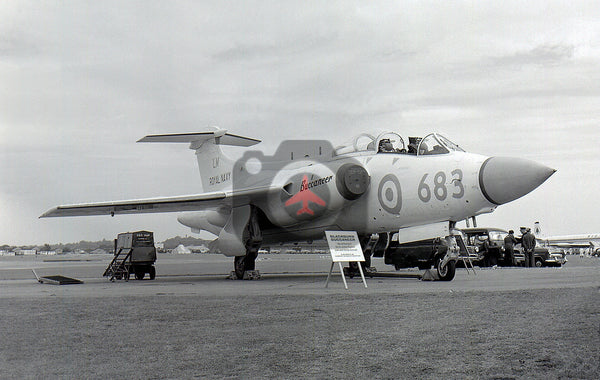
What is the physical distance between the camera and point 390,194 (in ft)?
45.8

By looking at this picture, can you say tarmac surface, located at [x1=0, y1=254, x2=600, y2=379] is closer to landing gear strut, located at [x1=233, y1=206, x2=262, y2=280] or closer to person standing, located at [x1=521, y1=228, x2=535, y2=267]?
landing gear strut, located at [x1=233, y1=206, x2=262, y2=280]

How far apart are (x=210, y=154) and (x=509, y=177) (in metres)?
14.3

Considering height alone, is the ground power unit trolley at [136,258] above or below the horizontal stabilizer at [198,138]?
below

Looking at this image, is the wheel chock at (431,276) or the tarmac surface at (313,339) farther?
the wheel chock at (431,276)

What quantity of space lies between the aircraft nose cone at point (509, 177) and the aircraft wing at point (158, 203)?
6.50m

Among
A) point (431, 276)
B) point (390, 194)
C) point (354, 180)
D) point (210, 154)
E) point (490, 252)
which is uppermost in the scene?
point (210, 154)

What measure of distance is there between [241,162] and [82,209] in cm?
655

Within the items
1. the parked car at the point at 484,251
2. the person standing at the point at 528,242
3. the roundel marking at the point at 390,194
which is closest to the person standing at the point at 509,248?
the parked car at the point at 484,251

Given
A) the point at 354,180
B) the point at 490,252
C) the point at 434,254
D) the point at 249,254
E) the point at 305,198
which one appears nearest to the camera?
the point at 354,180

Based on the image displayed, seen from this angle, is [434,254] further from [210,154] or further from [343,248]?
[210,154]

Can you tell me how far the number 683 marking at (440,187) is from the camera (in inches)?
496

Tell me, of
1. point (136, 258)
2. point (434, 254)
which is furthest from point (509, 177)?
point (136, 258)

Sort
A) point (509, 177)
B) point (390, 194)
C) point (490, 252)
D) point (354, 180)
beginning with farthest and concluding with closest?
point (490, 252)
point (354, 180)
point (390, 194)
point (509, 177)

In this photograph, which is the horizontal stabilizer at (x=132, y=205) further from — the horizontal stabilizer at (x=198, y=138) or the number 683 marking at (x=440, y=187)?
the number 683 marking at (x=440, y=187)
